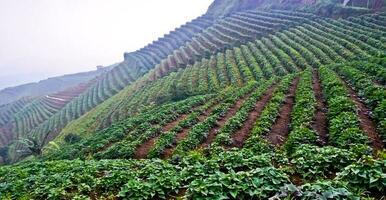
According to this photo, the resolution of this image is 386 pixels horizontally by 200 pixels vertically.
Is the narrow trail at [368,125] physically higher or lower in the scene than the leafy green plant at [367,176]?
lower

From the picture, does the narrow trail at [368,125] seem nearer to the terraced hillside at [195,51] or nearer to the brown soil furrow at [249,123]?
the brown soil furrow at [249,123]

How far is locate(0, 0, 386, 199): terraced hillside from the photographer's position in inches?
432

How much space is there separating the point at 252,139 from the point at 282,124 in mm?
4393

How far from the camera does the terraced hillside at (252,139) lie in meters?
11.0

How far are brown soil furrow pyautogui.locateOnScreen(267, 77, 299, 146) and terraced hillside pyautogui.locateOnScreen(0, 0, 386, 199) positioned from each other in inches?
2.9

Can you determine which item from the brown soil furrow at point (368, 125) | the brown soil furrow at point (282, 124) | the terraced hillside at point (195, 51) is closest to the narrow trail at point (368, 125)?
the brown soil furrow at point (368, 125)

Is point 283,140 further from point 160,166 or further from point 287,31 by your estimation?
point 287,31

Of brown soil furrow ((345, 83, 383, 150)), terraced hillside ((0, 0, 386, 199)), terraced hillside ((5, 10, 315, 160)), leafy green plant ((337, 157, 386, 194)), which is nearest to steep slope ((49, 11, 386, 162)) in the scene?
terraced hillside ((0, 0, 386, 199))

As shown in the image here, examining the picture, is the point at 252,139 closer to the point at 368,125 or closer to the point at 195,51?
the point at 368,125

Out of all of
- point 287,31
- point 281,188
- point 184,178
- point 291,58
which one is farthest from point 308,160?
point 287,31

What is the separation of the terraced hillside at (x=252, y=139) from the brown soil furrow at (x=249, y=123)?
0.14 m

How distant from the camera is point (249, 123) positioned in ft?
91.7

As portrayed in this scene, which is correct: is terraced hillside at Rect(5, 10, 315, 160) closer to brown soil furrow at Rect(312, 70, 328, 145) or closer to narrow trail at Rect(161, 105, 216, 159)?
narrow trail at Rect(161, 105, 216, 159)

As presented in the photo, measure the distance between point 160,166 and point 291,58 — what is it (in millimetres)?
50588
